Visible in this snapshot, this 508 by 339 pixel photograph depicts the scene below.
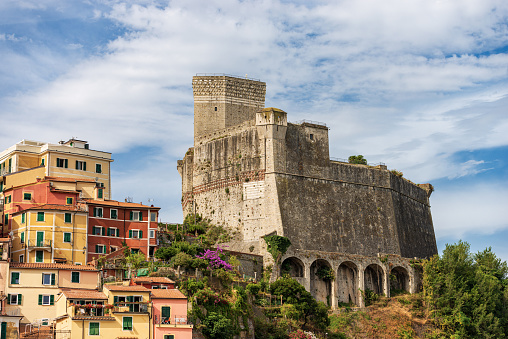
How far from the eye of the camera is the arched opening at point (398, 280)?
79.4 m

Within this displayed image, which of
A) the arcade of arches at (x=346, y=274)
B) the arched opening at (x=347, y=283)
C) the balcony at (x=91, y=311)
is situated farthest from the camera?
the arched opening at (x=347, y=283)

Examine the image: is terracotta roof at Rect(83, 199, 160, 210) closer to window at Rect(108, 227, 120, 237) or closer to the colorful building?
the colorful building

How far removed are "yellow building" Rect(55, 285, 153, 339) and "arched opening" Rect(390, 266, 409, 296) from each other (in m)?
32.1

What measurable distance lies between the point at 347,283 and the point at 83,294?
29.7 m

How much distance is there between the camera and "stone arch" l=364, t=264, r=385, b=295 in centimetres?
7825

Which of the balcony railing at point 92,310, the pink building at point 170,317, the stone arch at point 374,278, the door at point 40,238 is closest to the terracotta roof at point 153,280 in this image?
the pink building at point 170,317

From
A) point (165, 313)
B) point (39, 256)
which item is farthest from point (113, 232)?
point (165, 313)

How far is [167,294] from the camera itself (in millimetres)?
55156

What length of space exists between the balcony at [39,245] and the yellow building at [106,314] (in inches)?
289

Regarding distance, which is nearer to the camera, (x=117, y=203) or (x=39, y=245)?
(x=39, y=245)

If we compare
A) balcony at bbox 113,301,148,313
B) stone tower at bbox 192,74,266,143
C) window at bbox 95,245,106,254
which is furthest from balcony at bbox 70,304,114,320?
stone tower at bbox 192,74,266,143

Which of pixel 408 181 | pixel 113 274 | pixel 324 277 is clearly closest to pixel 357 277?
pixel 324 277

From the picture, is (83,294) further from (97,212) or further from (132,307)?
→ (97,212)

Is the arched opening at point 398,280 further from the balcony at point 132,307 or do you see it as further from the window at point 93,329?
the window at point 93,329
